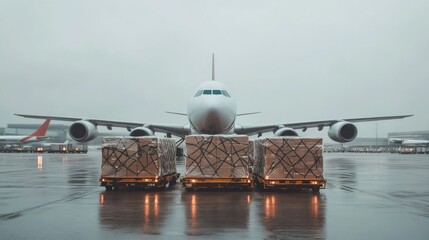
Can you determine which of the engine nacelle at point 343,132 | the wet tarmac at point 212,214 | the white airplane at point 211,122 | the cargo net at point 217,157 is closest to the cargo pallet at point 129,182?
the wet tarmac at point 212,214

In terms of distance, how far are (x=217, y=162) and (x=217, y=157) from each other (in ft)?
0.56

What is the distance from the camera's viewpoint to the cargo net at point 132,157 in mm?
13656

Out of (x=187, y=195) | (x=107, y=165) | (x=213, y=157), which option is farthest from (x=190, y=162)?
(x=107, y=165)

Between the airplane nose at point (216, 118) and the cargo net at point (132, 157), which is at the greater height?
the airplane nose at point (216, 118)

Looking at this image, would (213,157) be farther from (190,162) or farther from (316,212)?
(316,212)

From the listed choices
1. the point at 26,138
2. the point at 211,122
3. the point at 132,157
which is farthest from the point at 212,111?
the point at 26,138

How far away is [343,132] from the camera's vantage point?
99.2ft

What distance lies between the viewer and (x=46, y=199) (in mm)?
10867

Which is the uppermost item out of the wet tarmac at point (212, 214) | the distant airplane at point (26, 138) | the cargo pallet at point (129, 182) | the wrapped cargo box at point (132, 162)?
the distant airplane at point (26, 138)

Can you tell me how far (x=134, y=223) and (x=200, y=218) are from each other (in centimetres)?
127

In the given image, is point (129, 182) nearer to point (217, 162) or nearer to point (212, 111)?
point (217, 162)

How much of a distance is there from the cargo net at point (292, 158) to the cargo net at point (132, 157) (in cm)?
344

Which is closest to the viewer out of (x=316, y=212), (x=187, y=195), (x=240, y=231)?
(x=240, y=231)

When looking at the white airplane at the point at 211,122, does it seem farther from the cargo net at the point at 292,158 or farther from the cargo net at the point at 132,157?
the cargo net at the point at 292,158
